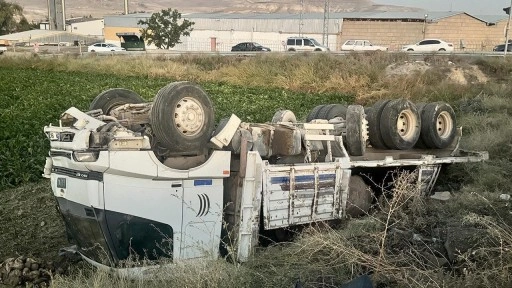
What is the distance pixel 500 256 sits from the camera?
158 inches

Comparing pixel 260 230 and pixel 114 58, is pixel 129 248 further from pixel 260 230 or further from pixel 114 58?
pixel 114 58

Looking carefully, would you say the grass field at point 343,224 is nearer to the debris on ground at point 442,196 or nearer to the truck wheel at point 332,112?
the debris on ground at point 442,196

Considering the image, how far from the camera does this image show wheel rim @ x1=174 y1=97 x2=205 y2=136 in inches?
210

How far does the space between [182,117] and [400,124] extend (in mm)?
3546

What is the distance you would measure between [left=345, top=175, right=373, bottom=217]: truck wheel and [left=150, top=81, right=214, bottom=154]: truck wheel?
202 centimetres

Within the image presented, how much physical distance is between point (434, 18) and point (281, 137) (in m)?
63.6

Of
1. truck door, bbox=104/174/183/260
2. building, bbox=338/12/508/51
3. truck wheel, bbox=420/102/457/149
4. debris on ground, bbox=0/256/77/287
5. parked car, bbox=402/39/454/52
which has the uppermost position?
building, bbox=338/12/508/51

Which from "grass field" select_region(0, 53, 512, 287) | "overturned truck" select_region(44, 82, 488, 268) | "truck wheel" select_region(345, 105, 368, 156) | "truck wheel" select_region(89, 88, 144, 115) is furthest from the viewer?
"truck wheel" select_region(345, 105, 368, 156)

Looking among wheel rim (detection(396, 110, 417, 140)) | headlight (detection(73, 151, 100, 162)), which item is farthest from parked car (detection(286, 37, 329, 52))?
headlight (detection(73, 151, 100, 162))

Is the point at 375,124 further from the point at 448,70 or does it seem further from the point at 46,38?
the point at 46,38

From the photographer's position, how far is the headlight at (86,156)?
15.5 ft

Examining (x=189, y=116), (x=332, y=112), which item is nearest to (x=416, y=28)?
(x=332, y=112)

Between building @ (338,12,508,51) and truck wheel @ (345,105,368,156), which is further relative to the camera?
building @ (338,12,508,51)

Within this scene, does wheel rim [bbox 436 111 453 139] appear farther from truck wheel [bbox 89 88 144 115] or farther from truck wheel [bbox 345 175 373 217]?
truck wheel [bbox 89 88 144 115]
